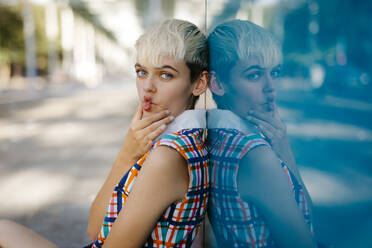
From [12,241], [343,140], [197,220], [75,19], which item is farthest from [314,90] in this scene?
[75,19]

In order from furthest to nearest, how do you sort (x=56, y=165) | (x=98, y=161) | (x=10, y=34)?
(x=10, y=34) → (x=98, y=161) → (x=56, y=165)

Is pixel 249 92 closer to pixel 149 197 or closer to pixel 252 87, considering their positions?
pixel 252 87

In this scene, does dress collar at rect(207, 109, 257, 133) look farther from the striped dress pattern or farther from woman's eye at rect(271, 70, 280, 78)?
woman's eye at rect(271, 70, 280, 78)

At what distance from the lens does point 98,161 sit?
5023mm

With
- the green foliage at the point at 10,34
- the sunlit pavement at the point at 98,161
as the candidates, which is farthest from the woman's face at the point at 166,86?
the green foliage at the point at 10,34

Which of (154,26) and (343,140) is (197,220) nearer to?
(154,26)

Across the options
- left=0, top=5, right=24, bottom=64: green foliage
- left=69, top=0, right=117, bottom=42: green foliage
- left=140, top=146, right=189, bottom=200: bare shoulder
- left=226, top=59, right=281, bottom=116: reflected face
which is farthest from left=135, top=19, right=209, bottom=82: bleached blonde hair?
left=0, top=5, right=24, bottom=64: green foliage

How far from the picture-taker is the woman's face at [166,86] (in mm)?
1262

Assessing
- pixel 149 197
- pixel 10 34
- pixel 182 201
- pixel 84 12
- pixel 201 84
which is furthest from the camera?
pixel 84 12

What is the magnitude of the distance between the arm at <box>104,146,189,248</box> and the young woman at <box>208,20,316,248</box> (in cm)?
18

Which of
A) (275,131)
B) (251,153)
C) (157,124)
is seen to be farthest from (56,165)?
(275,131)

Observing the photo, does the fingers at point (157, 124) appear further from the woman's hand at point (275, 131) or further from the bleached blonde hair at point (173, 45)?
the woman's hand at point (275, 131)

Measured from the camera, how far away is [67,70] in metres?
25.5

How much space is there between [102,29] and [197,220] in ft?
123
